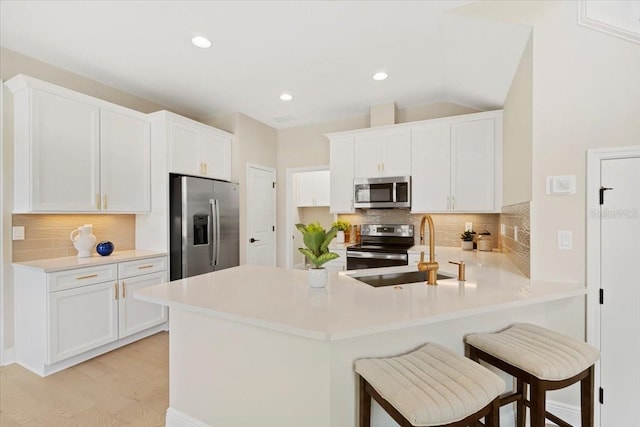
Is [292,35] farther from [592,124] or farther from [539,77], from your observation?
[592,124]

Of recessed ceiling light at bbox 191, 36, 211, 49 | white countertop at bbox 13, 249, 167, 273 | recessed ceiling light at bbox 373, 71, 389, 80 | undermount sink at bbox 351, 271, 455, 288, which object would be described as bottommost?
undermount sink at bbox 351, 271, 455, 288

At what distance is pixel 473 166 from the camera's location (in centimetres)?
346

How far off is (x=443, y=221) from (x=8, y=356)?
15.6 feet

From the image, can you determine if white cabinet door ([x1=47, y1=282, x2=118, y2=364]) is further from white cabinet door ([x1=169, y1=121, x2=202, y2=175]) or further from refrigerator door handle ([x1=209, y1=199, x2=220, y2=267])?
white cabinet door ([x1=169, y1=121, x2=202, y2=175])

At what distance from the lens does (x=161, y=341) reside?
319 centimetres

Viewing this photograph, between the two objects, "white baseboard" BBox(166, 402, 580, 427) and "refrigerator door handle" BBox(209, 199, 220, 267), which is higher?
"refrigerator door handle" BBox(209, 199, 220, 267)

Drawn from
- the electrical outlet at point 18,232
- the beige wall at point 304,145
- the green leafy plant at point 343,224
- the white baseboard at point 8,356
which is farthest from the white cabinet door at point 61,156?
the green leafy plant at point 343,224

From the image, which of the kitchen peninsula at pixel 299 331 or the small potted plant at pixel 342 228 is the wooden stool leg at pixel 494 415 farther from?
the small potted plant at pixel 342 228

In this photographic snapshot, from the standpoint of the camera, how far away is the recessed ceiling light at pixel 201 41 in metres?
2.55

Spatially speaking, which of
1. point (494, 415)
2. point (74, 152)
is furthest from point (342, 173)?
point (494, 415)

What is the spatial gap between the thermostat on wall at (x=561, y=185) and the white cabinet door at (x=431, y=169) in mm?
1613

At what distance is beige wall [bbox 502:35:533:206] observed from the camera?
6.99 feet

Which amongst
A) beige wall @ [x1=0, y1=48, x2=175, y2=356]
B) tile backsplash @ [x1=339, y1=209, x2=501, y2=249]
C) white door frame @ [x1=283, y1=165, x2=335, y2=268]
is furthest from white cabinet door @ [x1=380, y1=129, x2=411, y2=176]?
beige wall @ [x1=0, y1=48, x2=175, y2=356]

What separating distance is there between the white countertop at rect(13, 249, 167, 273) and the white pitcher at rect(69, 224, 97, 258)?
0.07 m
